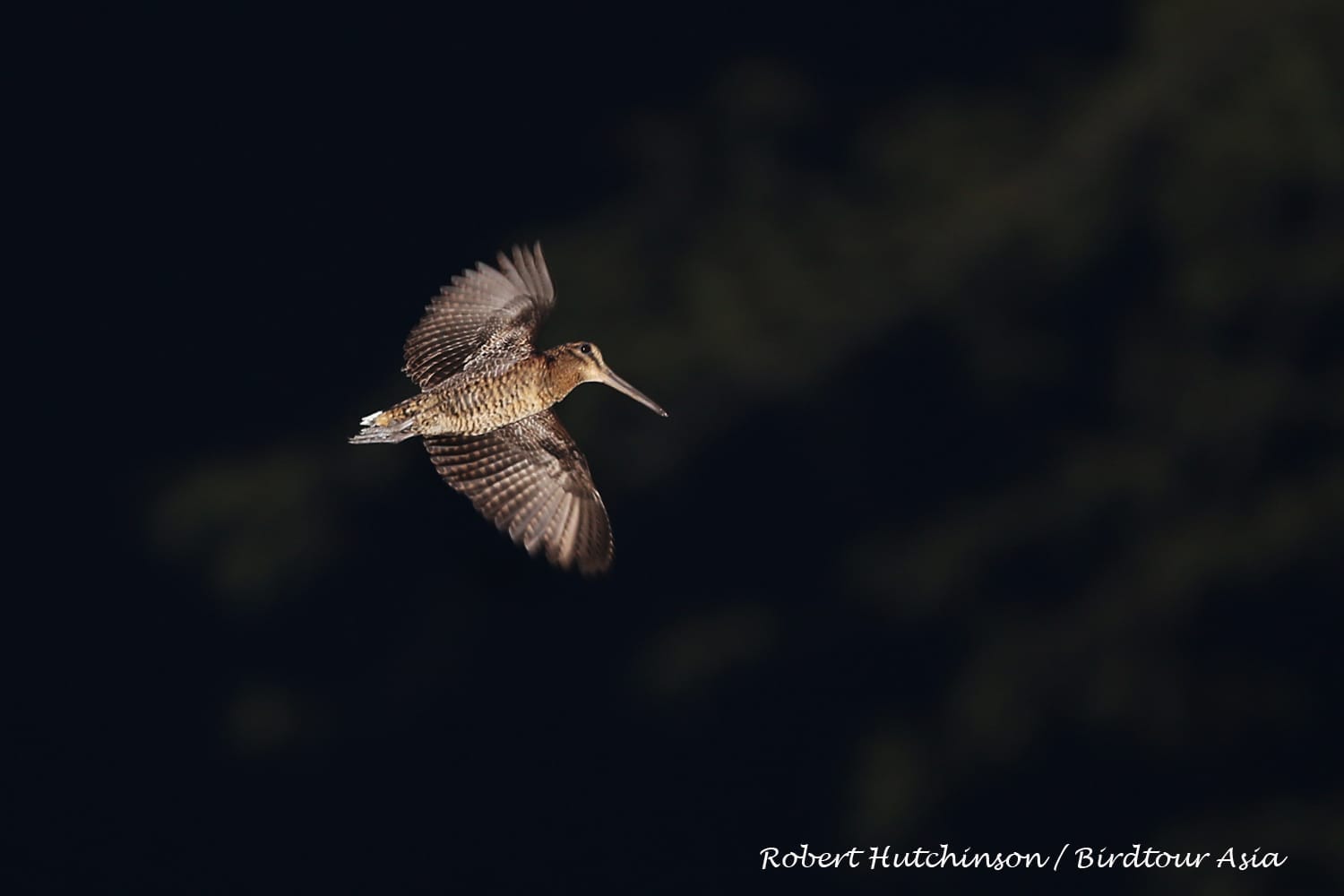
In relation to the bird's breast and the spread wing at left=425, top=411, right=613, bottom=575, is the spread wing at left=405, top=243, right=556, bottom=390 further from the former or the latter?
the spread wing at left=425, top=411, right=613, bottom=575

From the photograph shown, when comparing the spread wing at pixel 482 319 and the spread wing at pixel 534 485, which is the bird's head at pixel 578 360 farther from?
the spread wing at pixel 534 485

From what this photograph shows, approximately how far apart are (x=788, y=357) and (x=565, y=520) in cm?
385

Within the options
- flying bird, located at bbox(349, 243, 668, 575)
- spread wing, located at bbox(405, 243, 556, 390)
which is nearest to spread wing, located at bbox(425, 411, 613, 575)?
flying bird, located at bbox(349, 243, 668, 575)

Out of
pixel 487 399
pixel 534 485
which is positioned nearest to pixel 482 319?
pixel 487 399

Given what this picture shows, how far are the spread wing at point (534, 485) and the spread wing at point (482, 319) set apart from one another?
180 mm

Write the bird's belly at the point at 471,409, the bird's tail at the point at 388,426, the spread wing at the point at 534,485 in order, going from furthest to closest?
the spread wing at the point at 534,485, the bird's belly at the point at 471,409, the bird's tail at the point at 388,426

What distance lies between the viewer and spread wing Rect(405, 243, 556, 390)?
15.5 ft

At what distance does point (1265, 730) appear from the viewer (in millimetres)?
9000

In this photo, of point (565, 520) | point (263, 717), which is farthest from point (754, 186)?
point (565, 520)

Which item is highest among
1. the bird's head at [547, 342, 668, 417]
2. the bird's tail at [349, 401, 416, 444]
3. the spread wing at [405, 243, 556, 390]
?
the spread wing at [405, 243, 556, 390]

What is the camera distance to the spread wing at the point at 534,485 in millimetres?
4699

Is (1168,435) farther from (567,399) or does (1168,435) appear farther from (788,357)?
(567,399)

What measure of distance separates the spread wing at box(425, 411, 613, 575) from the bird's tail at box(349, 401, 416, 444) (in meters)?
0.29

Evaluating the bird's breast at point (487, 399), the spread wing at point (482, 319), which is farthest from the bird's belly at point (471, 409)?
the spread wing at point (482, 319)
